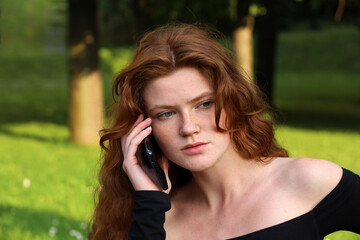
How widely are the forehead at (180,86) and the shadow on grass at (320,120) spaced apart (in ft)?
37.1

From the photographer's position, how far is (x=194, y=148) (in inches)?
110

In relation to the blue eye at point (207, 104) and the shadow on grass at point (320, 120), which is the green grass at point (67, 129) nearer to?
the shadow on grass at point (320, 120)

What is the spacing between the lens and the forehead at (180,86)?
2773 mm

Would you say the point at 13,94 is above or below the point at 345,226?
below

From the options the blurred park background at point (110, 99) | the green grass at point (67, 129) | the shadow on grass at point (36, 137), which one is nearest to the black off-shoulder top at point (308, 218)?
the blurred park background at point (110, 99)

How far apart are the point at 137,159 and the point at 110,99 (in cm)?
1921

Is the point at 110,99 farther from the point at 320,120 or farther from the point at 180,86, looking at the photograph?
the point at 180,86

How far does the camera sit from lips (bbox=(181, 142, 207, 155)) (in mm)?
2795

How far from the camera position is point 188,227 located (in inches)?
123

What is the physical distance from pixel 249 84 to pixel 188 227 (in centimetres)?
78

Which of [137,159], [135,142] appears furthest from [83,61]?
[135,142]

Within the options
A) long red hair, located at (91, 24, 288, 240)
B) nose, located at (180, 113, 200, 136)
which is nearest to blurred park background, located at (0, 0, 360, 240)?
long red hair, located at (91, 24, 288, 240)

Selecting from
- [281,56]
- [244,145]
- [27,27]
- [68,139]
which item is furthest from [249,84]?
[27,27]

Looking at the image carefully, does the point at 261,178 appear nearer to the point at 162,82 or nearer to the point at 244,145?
the point at 244,145
